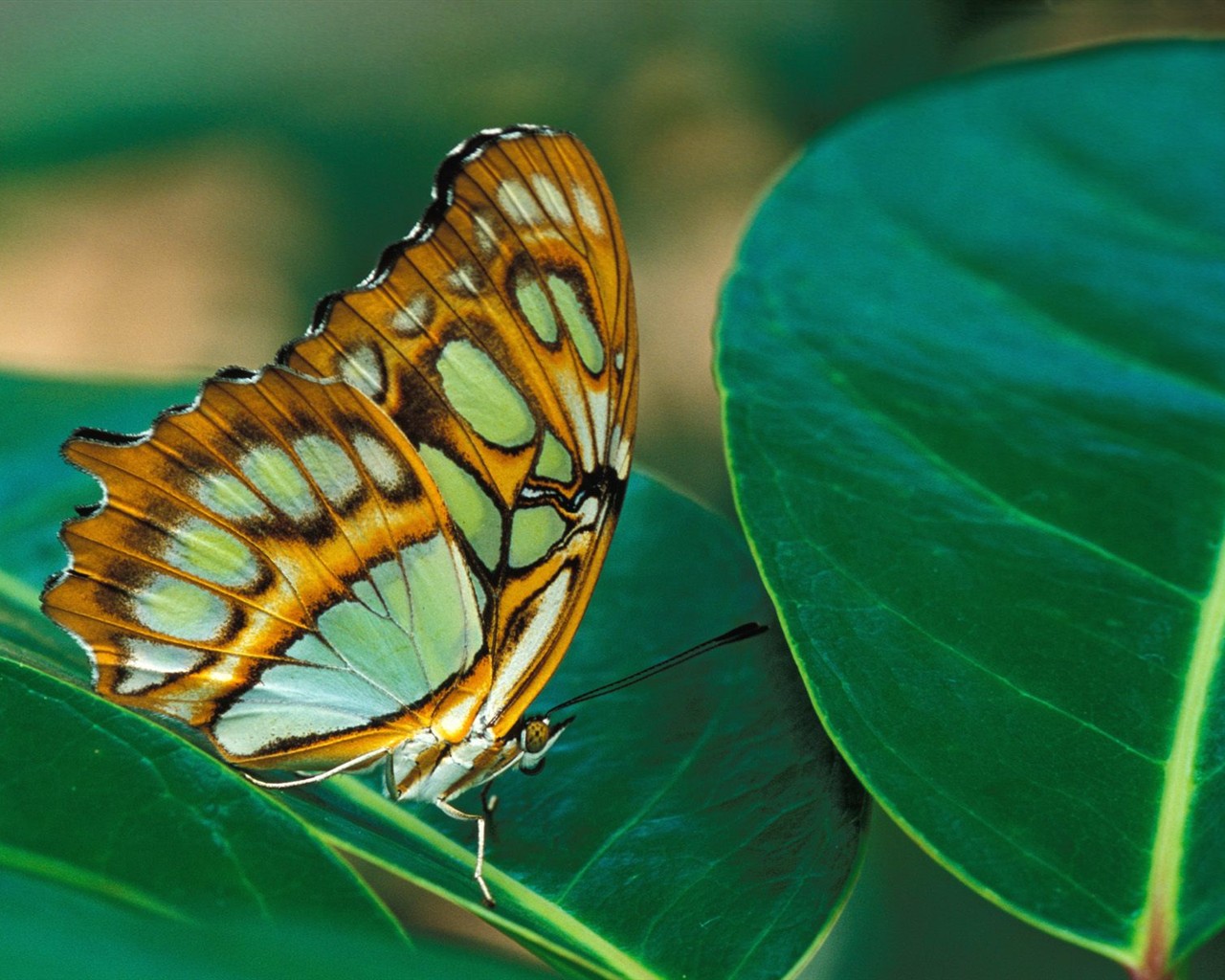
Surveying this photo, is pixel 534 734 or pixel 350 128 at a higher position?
pixel 350 128

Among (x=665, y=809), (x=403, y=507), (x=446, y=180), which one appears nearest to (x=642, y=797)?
(x=665, y=809)

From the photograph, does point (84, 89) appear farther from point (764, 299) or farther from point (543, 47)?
point (764, 299)

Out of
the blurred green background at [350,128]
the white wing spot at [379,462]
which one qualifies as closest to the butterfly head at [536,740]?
the white wing spot at [379,462]

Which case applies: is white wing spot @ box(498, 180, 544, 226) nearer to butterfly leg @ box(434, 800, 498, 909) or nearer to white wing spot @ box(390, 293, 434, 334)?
white wing spot @ box(390, 293, 434, 334)

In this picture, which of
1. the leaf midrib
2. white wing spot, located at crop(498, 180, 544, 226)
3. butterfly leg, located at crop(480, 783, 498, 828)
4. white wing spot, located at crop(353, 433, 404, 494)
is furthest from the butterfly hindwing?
the leaf midrib

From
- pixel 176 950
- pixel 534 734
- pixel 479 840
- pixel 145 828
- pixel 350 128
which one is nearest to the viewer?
pixel 176 950

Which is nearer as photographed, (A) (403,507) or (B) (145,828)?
(B) (145,828)

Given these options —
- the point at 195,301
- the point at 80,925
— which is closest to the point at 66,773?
the point at 80,925

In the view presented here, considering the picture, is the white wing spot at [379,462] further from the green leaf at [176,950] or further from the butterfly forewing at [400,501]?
the green leaf at [176,950]

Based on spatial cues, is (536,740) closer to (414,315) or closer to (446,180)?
(414,315)
